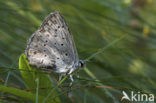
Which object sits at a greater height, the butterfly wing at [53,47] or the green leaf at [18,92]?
the butterfly wing at [53,47]

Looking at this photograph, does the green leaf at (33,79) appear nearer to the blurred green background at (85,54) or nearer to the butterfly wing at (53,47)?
the blurred green background at (85,54)

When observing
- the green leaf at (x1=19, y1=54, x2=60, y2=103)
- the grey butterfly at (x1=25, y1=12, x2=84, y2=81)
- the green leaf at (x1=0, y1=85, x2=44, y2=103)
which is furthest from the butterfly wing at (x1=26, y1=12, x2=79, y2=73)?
the green leaf at (x1=0, y1=85, x2=44, y2=103)

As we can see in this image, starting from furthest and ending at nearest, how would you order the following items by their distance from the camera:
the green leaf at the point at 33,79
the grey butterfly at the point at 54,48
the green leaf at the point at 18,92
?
1. the grey butterfly at the point at 54,48
2. the green leaf at the point at 33,79
3. the green leaf at the point at 18,92

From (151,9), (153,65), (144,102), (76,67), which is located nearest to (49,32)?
(76,67)

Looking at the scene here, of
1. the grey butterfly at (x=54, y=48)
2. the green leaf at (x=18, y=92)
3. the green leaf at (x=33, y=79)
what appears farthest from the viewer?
the grey butterfly at (x=54, y=48)

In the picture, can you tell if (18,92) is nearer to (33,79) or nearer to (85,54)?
(33,79)

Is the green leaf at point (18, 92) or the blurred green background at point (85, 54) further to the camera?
the blurred green background at point (85, 54)

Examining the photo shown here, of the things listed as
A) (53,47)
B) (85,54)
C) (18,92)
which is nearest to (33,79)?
(18,92)

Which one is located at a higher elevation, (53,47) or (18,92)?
(53,47)

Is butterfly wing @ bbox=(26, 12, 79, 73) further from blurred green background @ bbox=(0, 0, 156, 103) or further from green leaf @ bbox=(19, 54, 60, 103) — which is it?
green leaf @ bbox=(19, 54, 60, 103)

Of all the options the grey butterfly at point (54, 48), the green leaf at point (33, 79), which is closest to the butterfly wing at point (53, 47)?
the grey butterfly at point (54, 48)
